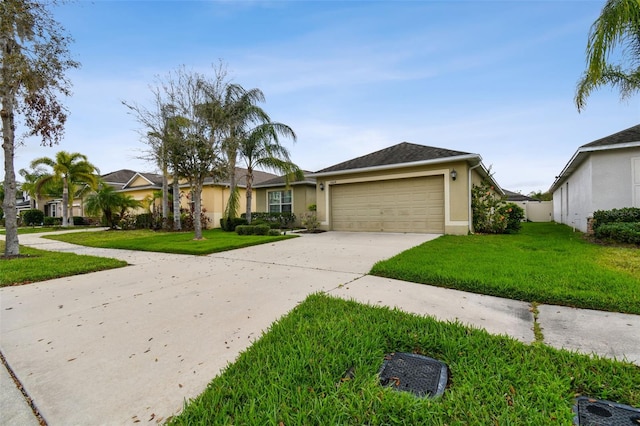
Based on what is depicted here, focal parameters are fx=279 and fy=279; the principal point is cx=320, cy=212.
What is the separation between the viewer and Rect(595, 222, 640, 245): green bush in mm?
7098

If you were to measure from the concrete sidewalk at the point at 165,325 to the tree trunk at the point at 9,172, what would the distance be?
4.43 meters

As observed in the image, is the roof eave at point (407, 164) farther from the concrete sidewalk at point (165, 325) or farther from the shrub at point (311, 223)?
the concrete sidewalk at point (165, 325)

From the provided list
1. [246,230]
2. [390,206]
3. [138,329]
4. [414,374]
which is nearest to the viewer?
[414,374]

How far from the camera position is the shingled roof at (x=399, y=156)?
10.9m

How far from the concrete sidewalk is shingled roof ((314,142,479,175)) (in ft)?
23.4

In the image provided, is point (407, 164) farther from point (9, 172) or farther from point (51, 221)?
point (51, 221)

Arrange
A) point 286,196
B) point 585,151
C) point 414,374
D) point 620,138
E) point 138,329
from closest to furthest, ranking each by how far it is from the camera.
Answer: point 414,374 → point 138,329 → point 620,138 → point 585,151 → point 286,196

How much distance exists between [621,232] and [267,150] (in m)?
13.1

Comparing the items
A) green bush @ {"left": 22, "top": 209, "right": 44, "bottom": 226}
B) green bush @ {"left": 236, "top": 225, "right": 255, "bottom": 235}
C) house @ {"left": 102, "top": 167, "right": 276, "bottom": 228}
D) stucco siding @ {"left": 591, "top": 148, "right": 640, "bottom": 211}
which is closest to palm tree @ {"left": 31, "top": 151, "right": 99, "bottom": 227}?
house @ {"left": 102, "top": 167, "right": 276, "bottom": 228}

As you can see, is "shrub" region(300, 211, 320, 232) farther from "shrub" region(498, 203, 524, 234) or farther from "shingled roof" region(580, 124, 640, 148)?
"shingled roof" region(580, 124, 640, 148)

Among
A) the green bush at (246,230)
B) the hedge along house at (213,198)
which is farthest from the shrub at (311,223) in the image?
the hedge along house at (213,198)

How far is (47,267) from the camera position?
612 cm

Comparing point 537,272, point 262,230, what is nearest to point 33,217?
point 262,230

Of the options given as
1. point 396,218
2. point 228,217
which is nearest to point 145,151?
point 228,217
